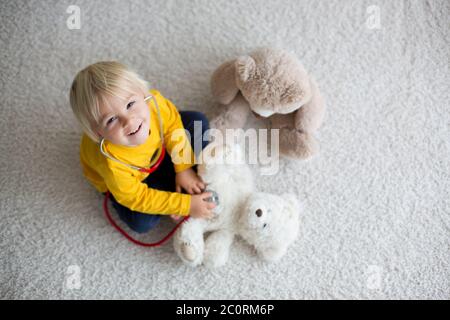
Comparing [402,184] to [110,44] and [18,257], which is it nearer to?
[110,44]

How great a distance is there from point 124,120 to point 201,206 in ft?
0.88

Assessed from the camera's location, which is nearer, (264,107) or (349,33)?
(264,107)

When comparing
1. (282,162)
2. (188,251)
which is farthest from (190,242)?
(282,162)

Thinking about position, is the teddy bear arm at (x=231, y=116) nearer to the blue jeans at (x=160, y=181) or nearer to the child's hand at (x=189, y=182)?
the blue jeans at (x=160, y=181)

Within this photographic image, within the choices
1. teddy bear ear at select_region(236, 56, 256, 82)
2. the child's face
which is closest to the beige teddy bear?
teddy bear ear at select_region(236, 56, 256, 82)

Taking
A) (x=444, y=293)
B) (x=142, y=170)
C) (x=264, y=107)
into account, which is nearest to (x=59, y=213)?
(x=142, y=170)

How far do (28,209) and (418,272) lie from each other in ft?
3.27

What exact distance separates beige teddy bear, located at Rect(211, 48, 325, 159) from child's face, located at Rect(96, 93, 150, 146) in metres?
0.25

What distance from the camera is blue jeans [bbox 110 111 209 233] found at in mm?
810

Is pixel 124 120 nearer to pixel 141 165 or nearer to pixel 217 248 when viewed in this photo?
pixel 141 165

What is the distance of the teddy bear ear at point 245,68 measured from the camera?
0.75 meters

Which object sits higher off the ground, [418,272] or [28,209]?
[28,209]

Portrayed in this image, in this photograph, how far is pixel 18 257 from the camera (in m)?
0.85

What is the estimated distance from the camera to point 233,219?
802mm
